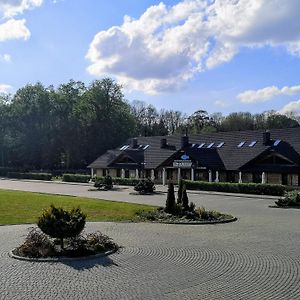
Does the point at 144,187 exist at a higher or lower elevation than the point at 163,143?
lower

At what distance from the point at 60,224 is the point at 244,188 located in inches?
1183

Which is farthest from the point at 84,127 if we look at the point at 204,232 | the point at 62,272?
the point at 62,272

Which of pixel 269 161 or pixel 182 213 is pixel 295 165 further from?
pixel 182 213

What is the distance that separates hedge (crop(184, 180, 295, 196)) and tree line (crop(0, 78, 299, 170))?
151 ft

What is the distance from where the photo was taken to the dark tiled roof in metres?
49.5

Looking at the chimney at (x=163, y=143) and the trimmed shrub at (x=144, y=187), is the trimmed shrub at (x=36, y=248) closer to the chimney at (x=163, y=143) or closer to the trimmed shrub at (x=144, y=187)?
the trimmed shrub at (x=144, y=187)

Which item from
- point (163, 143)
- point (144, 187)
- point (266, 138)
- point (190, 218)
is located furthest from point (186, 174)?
point (190, 218)

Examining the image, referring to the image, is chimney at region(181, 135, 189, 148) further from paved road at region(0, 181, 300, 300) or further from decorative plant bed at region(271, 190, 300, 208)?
paved road at region(0, 181, 300, 300)

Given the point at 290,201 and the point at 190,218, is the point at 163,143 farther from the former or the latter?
the point at 190,218

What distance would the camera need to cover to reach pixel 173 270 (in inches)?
419

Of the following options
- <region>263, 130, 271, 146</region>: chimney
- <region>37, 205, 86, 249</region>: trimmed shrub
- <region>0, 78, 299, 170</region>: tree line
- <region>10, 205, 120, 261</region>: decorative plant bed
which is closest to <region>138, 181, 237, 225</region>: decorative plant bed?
<region>10, 205, 120, 261</region>: decorative plant bed

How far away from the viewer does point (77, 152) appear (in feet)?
291

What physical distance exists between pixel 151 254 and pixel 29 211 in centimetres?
1351

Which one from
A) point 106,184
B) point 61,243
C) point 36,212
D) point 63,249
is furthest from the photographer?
point 106,184
